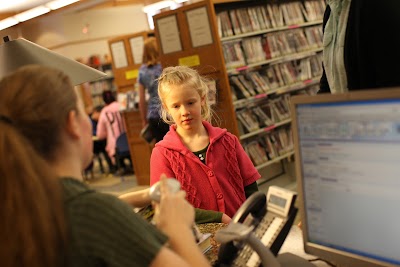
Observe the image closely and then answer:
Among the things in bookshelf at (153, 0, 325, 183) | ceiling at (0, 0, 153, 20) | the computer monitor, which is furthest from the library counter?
ceiling at (0, 0, 153, 20)

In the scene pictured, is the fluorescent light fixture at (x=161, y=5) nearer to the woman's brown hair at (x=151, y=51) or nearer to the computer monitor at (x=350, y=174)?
the woman's brown hair at (x=151, y=51)

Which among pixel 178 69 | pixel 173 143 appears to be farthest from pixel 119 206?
pixel 178 69

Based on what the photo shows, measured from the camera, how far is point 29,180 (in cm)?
100

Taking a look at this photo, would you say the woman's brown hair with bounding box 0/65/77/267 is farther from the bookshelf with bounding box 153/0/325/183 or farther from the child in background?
the bookshelf with bounding box 153/0/325/183

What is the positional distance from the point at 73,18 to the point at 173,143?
975 centimetres

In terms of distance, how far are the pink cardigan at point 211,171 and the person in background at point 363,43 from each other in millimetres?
618

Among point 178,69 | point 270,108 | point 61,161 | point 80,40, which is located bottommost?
point 270,108

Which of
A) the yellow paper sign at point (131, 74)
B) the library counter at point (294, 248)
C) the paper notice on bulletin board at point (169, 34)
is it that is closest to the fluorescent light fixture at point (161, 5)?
the yellow paper sign at point (131, 74)

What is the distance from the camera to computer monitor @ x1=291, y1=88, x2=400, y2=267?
3.47ft

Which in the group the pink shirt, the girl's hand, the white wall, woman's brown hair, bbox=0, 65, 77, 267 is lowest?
the pink shirt

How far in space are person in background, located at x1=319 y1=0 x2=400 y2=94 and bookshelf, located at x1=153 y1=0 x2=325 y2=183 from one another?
294 cm

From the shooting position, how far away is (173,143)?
7.18 feet

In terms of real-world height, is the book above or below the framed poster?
below

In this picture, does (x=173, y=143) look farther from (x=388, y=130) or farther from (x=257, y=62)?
(x=257, y=62)
